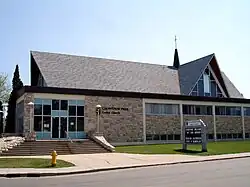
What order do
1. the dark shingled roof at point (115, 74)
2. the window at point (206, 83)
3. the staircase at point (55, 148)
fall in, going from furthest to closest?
the window at point (206, 83)
the dark shingled roof at point (115, 74)
the staircase at point (55, 148)

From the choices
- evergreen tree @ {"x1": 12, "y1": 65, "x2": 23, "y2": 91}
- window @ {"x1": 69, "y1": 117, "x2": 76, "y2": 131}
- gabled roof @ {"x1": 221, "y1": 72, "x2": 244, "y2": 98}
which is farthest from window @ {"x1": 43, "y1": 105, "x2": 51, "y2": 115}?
gabled roof @ {"x1": 221, "y1": 72, "x2": 244, "y2": 98}

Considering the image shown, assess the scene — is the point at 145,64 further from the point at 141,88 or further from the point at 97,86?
the point at 97,86

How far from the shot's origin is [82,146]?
2911 centimetres

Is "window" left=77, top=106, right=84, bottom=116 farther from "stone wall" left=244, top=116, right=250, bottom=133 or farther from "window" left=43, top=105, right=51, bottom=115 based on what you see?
"stone wall" left=244, top=116, right=250, bottom=133

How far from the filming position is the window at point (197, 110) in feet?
131

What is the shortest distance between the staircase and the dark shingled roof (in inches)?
298

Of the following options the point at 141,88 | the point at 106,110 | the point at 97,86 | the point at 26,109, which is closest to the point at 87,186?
the point at 26,109

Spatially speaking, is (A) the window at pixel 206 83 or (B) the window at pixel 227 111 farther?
(A) the window at pixel 206 83

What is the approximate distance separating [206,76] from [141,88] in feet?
33.6

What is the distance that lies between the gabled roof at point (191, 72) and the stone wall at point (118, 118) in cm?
915

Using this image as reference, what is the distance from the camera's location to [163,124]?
37875 millimetres

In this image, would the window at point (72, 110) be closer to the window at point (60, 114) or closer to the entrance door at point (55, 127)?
the window at point (60, 114)

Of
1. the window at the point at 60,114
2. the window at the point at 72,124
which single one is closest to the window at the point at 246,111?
the window at the point at 60,114

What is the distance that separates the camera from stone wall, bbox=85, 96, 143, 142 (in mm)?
33938
